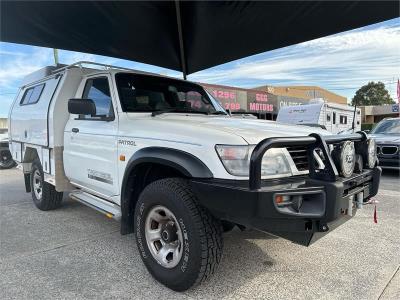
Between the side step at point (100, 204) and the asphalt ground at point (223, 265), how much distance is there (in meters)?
0.43

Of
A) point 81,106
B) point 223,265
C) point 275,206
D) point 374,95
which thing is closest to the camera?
point 275,206

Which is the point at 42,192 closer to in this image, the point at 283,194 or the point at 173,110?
the point at 173,110

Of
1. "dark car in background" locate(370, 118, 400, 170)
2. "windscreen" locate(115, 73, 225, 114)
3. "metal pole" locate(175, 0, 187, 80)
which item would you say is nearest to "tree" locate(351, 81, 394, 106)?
"dark car in background" locate(370, 118, 400, 170)

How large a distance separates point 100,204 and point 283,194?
2522 mm

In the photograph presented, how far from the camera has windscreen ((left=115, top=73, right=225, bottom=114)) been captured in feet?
13.6

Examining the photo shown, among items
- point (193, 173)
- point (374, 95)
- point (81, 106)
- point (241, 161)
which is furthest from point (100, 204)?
point (374, 95)

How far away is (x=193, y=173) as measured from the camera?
111 inches

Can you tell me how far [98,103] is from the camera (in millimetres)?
4453

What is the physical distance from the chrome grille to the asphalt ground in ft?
3.50

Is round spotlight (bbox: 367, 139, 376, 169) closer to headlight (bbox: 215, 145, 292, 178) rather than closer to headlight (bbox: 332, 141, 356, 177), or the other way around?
headlight (bbox: 332, 141, 356, 177)

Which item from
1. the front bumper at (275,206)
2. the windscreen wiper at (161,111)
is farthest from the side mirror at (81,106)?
the front bumper at (275,206)

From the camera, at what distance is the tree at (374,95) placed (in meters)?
73.8

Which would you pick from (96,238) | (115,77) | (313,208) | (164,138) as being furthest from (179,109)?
(313,208)

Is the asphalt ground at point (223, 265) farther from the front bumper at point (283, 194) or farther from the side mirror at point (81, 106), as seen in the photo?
the side mirror at point (81, 106)
